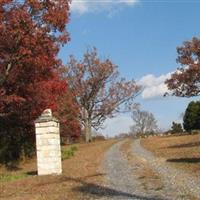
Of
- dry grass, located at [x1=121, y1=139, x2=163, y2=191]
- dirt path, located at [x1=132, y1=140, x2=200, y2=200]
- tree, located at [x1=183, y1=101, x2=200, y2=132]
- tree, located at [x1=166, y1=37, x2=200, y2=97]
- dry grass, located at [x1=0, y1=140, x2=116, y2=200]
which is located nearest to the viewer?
dirt path, located at [x1=132, y1=140, x2=200, y2=200]

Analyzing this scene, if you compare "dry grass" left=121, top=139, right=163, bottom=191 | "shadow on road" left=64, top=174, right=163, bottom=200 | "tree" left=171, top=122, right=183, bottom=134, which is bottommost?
"shadow on road" left=64, top=174, right=163, bottom=200

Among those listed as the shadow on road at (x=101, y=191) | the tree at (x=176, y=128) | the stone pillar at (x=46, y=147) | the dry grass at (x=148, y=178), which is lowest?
the shadow on road at (x=101, y=191)

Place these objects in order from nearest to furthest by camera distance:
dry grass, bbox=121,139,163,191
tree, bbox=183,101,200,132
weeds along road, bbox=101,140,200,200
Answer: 1. weeds along road, bbox=101,140,200,200
2. dry grass, bbox=121,139,163,191
3. tree, bbox=183,101,200,132

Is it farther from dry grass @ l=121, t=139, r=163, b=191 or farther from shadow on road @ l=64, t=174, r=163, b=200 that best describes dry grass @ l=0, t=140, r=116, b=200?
dry grass @ l=121, t=139, r=163, b=191

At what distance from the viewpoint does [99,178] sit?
1627 cm

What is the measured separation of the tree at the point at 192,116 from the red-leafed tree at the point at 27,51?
43767 mm

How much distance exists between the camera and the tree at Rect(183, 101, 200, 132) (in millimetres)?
67250

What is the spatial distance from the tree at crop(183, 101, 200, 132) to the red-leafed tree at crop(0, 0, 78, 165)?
1723 inches

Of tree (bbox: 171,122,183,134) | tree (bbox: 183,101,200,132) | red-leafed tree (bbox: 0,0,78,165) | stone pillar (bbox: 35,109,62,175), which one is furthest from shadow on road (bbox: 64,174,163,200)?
tree (bbox: 171,122,183,134)

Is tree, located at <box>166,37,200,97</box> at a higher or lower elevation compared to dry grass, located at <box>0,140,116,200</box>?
higher

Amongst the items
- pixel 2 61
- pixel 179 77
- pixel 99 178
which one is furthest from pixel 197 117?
pixel 99 178

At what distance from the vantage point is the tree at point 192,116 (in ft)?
221

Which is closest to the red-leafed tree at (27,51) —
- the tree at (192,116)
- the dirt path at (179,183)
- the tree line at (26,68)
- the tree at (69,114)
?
the tree line at (26,68)

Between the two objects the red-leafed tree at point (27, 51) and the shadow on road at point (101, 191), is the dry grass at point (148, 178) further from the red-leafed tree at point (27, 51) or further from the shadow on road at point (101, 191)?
the red-leafed tree at point (27, 51)
